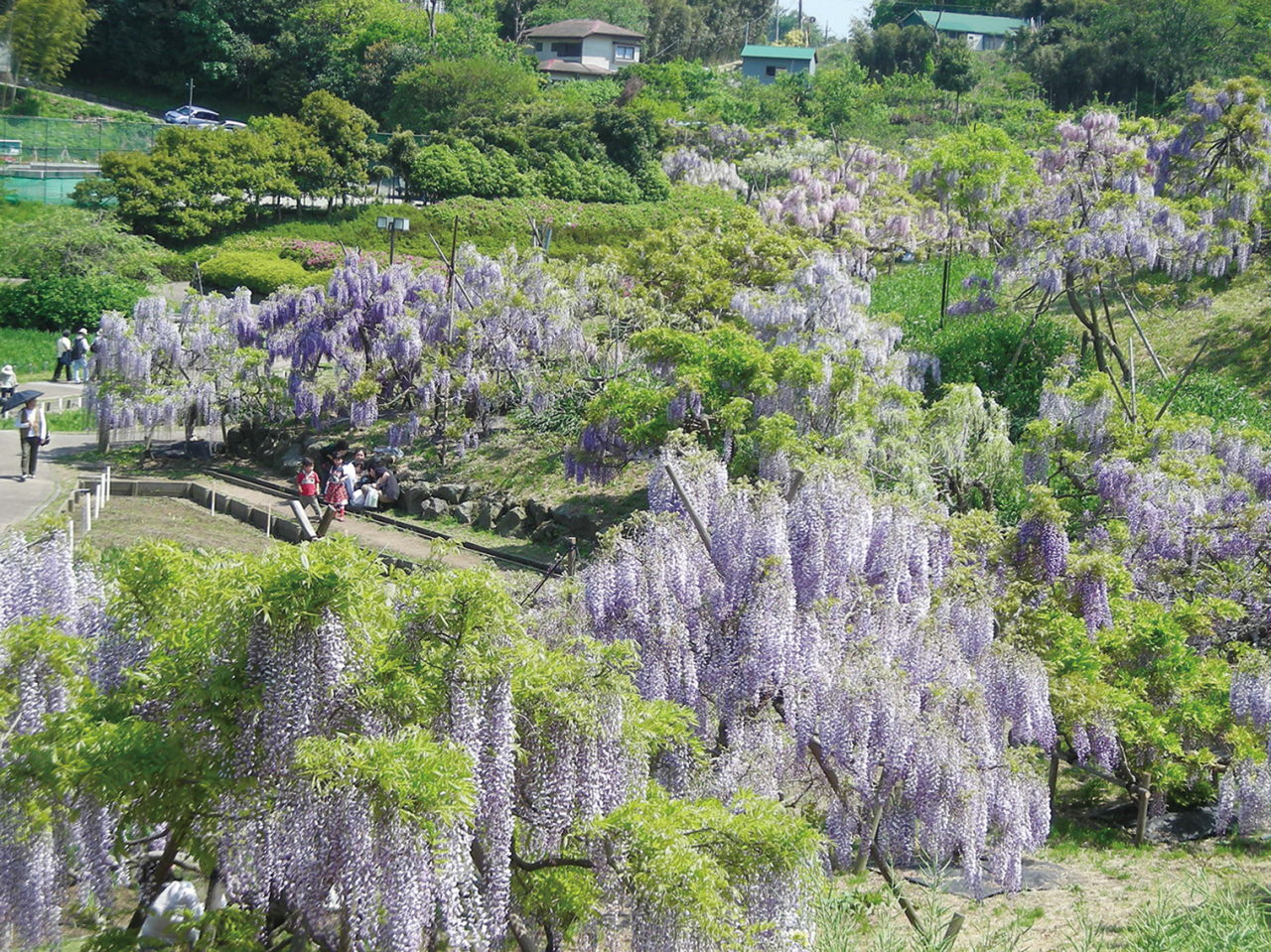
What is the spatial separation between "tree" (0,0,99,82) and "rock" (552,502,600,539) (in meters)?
49.5

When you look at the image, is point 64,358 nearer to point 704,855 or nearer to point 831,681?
point 831,681

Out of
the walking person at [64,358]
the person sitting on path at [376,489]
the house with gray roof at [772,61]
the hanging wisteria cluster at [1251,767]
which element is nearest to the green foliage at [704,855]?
the hanging wisteria cluster at [1251,767]

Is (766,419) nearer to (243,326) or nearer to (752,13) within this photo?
(243,326)

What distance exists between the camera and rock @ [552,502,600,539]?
20.2 m

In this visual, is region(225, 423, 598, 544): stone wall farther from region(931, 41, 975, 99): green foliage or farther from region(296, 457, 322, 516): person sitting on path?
region(931, 41, 975, 99): green foliage

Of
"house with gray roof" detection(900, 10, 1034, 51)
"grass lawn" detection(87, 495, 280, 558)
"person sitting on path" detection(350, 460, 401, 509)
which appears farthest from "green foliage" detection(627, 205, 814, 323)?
"house with gray roof" detection(900, 10, 1034, 51)

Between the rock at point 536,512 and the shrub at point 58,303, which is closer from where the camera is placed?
the rock at point 536,512

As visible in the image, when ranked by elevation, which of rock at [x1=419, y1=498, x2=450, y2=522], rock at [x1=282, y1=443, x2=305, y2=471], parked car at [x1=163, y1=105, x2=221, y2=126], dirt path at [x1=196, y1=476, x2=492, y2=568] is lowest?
dirt path at [x1=196, y1=476, x2=492, y2=568]

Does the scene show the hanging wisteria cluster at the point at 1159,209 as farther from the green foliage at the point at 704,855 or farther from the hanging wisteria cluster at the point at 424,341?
the green foliage at the point at 704,855

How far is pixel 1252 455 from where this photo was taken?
676 inches

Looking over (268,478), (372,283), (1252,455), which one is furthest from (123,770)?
(372,283)

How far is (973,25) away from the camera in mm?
81125

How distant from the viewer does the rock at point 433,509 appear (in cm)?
2162

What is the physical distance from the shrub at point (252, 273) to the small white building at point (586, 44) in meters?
42.7
